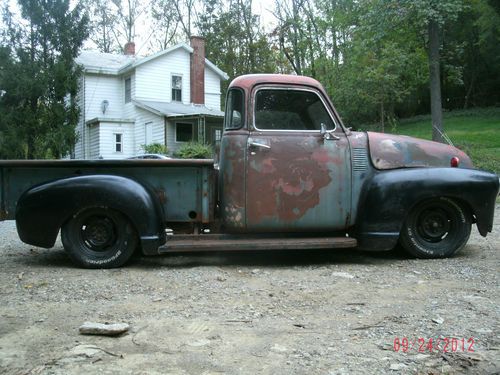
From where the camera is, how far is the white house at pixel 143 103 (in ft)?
87.6

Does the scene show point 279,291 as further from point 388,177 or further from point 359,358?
point 388,177

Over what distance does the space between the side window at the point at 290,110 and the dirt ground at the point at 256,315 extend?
5.23ft

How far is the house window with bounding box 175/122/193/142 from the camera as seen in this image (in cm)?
2739

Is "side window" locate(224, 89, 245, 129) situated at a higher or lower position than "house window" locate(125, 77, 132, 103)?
lower

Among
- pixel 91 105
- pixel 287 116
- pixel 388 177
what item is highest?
pixel 91 105

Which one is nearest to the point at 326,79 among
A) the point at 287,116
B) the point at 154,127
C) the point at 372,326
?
the point at 154,127

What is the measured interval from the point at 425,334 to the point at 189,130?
2524 centimetres

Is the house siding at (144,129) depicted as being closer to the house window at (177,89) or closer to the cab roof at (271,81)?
the house window at (177,89)

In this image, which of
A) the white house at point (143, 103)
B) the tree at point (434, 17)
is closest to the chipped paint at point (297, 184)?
the tree at point (434, 17)

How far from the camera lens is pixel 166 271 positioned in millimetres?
5367

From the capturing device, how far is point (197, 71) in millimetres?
28984

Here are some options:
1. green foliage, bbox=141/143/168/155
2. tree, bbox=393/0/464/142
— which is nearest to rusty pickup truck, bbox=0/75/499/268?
tree, bbox=393/0/464/142

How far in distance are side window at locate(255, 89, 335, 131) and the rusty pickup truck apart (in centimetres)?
1
